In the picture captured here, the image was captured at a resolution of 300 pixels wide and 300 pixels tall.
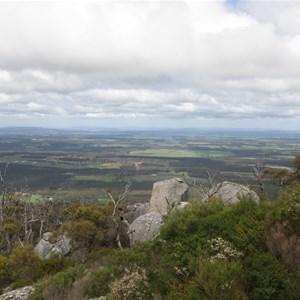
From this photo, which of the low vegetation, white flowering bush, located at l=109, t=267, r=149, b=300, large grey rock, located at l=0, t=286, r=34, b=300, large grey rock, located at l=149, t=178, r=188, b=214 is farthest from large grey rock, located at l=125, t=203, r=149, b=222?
white flowering bush, located at l=109, t=267, r=149, b=300

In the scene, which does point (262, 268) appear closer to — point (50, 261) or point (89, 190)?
point (50, 261)

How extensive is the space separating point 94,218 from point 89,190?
9845 cm

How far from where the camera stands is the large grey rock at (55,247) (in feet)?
95.9

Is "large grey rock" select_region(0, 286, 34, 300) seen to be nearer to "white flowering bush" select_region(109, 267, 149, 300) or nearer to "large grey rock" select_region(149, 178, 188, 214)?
"white flowering bush" select_region(109, 267, 149, 300)

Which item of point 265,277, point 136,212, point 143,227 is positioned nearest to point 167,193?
point 136,212

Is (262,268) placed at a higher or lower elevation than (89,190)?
higher

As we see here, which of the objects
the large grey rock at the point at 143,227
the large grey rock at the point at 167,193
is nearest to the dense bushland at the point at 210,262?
the large grey rock at the point at 143,227

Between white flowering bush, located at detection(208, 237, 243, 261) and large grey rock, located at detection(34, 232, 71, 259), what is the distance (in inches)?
801

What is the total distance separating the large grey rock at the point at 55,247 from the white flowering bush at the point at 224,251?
2034cm

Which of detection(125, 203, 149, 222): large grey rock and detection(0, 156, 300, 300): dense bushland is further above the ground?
detection(0, 156, 300, 300): dense bushland

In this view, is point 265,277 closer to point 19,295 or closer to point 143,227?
point 19,295

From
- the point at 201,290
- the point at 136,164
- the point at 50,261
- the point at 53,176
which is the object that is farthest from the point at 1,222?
the point at 136,164

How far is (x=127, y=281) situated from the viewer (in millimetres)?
10992

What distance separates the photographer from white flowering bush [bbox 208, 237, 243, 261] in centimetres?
1052
